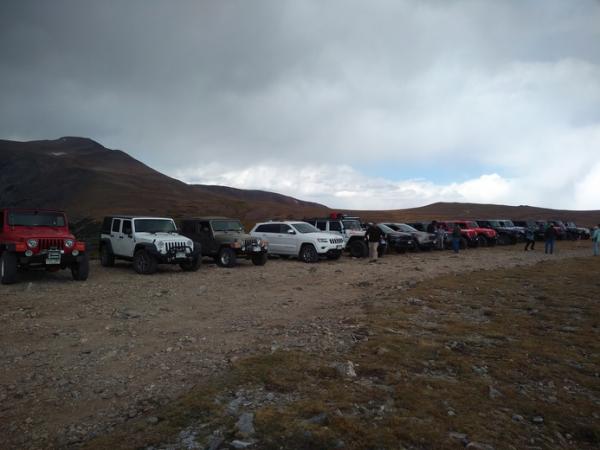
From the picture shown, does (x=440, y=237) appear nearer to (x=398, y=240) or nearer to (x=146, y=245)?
(x=398, y=240)

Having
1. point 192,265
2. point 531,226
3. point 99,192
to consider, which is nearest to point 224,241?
point 192,265

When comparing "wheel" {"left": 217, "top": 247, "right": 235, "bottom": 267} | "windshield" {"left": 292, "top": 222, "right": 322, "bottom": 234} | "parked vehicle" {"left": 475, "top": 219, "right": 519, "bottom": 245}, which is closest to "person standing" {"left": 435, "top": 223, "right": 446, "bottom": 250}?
"parked vehicle" {"left": 475, "top": 219, "right": 519, "bottom": 245}

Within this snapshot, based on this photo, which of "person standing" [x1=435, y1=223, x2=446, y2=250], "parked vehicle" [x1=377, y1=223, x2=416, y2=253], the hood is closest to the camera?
the hood

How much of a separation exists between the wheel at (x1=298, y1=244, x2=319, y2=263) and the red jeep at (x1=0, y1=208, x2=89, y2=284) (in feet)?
26.7

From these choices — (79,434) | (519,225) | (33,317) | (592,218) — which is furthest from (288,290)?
(592,218)

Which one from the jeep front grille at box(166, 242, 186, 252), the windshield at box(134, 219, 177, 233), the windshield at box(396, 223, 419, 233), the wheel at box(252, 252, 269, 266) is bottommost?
the wheel at box(252, 252, 269, 266)

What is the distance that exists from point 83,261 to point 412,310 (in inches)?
345

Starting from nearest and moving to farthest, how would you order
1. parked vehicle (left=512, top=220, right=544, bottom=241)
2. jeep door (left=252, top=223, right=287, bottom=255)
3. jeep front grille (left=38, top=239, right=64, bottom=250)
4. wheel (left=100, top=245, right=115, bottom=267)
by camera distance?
jeep front grille (left=38, top=239, right=64, bottom=250) → wheel (left=100, top=245, right=115, bottom=267) → jeep door (left=252, top=223, right=287, bottom=255) → parked vehicle (left=512, top=220, right=544, bottom=241)

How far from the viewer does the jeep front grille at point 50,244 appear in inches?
436

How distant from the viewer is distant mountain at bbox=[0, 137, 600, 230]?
6588 cm

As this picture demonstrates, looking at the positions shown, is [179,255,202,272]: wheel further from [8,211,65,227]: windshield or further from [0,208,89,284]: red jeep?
[8,211,65,227]: windshield

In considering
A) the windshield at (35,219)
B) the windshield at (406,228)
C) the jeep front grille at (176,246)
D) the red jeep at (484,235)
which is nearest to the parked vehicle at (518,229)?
the red jeep at (484,235)

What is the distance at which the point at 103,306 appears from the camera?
846 centimetres

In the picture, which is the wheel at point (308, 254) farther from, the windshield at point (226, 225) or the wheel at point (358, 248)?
the wheel at point (358, 248)
